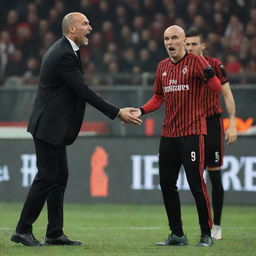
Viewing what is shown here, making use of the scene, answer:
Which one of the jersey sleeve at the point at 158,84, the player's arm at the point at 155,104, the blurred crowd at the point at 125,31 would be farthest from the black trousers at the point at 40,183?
the blurred crowd at the point at 125,31

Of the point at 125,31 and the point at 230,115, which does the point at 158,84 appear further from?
the point at 125,31

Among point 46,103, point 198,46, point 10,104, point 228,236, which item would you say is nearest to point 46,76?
point 46,103

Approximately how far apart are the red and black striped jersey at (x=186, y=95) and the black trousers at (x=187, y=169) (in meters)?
0.10

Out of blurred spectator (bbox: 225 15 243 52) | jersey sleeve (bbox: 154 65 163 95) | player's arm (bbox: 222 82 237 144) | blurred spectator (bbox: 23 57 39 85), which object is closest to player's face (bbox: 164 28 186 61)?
jersey sleeve (bbox: 154 65 163 95)

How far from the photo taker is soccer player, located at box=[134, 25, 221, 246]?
843cm

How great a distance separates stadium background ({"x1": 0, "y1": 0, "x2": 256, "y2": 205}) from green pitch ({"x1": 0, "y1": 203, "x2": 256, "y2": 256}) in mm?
435

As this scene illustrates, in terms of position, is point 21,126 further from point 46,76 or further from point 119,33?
point 46,76

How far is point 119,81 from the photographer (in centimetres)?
1609

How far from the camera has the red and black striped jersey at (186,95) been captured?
8.44 metres

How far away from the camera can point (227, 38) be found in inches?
713

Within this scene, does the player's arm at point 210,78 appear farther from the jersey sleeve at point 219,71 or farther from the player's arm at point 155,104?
the jersey sleeve at point 219,71

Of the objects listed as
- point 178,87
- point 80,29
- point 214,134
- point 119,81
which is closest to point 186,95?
point 178,87

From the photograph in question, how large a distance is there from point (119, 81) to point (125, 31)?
2.84m

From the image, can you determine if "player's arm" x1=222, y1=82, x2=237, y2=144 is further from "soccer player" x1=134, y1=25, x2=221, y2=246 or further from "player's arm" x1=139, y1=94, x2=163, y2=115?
"soccer player" x1=134, y1=25, x2=221, y2=246
